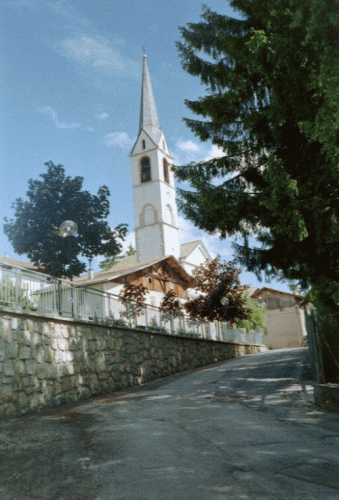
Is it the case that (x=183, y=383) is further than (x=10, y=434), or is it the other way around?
(x=183, y=383)

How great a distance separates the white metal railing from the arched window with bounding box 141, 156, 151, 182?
32376mm

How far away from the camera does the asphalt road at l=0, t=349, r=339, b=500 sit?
13.5ft

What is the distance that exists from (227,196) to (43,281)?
189 inches

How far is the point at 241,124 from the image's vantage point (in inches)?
421

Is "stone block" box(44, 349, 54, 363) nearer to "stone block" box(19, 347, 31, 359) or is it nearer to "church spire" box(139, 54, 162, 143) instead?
"stone block" box(19, 347, 31, 359)

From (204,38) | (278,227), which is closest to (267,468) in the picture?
(278,227)

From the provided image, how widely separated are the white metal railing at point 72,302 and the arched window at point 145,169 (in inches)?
1275

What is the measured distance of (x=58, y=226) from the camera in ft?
50.1

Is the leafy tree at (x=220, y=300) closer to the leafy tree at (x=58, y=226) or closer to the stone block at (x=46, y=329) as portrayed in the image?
the leafy tree at (x=58, y=226)

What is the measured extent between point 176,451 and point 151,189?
4438 cm

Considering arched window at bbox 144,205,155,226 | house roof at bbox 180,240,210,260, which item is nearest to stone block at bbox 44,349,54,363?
house roof at bbox 180,240,210,260

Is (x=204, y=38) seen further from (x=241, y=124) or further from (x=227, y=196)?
(x=227, y=196)

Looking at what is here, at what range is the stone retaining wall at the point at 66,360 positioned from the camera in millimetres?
9086

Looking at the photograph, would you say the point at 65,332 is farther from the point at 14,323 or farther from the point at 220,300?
the point at 220,300
